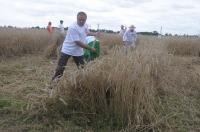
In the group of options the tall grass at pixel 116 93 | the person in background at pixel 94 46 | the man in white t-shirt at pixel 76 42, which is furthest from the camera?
the person in background at pixel 94 46

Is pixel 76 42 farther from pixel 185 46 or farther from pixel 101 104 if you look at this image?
pixel 185 46

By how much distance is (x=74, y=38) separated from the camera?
17.6 ft

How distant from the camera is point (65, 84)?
A: 14.0 ft

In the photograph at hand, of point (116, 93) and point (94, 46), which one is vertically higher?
point (94, 46)

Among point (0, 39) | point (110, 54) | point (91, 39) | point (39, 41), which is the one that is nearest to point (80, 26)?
point (91, 39)

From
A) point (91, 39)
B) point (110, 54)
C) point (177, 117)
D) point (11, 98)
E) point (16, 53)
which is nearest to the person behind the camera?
point (110, 54)

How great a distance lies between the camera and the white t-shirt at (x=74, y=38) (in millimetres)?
5391

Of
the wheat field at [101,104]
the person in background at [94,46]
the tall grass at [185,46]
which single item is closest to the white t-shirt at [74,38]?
the person in background at [94,46]

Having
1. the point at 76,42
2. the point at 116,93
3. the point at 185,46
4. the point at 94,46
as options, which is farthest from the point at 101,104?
the point at 185,46

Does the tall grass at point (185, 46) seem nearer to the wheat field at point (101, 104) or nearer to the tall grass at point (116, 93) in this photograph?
the wheat field at point (101, 104)

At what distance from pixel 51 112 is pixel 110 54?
3.83 feet

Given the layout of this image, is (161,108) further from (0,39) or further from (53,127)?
(0,39)

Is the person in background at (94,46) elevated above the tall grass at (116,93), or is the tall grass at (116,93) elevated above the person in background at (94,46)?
the person in background at (94,46)

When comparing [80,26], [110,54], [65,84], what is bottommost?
[65,84]
